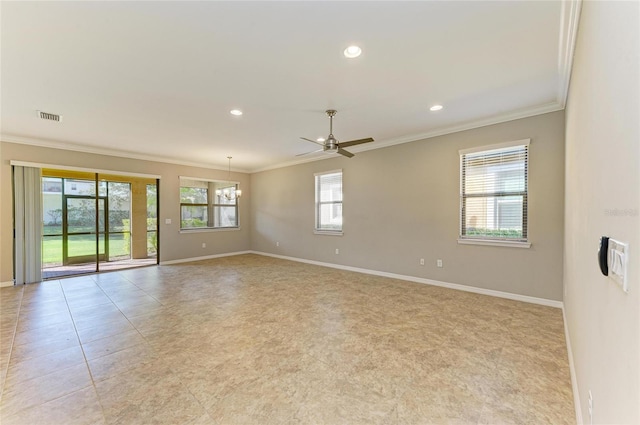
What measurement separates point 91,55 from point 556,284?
19.7 feet

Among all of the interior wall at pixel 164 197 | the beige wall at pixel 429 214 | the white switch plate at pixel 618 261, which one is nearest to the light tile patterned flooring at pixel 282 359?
the beige wall at pixel 429 214

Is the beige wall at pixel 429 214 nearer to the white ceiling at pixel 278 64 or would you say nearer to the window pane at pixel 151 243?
the white ceiling at pixel 278 64

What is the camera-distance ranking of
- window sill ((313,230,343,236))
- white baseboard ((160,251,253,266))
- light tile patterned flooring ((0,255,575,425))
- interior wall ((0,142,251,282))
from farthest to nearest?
white baseboard ((160,251,253,266)) < window sill ((313,230,343,236)) < interior wall ((0,142,251,282)) < light tile patterned flooring ((0,255,575,425))

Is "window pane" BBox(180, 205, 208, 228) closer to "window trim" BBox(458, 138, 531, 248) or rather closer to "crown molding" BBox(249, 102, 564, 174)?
"crown molding" BBox(249, 102, 564, 174)

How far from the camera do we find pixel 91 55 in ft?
8.18

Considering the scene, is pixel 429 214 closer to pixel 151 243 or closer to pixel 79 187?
pixel 151 243

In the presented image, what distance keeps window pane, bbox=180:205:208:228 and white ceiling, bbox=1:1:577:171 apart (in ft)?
10.2

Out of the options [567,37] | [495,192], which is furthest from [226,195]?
[567,37]

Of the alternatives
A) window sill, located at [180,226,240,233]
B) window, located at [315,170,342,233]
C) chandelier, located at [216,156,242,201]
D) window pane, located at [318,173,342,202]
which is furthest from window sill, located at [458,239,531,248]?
window sill, located at [180,226,240,233]

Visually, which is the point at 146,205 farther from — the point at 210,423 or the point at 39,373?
the point at 210,423

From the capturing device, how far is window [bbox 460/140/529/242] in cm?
398

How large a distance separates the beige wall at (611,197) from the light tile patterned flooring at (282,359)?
30.2 inches

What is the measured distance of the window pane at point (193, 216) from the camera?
7.42 metres

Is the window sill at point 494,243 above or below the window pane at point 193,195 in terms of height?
below
